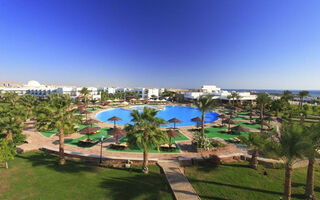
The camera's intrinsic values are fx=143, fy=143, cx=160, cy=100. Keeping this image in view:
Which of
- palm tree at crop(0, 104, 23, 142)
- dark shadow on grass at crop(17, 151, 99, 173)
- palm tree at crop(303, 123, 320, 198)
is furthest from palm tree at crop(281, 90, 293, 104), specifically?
palm tree at crop(0, 104, 23, 142)

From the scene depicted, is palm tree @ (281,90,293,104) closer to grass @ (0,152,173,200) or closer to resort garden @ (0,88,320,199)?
resort garden @ (0,88,320,199)

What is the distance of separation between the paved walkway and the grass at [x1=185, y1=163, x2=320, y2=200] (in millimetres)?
441

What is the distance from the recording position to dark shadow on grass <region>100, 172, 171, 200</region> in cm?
842

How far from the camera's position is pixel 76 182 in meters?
9.59

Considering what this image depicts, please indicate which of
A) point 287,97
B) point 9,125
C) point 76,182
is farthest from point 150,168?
point 287,97

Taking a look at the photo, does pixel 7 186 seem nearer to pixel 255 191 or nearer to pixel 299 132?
pixel 255 191

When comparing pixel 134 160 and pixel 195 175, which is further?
pixel 134 160

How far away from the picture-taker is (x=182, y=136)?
64.9 ft

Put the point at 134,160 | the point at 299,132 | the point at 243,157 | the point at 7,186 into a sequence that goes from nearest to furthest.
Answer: the point at 299,132, the point at 7,186, the point at 134,160, the point at 243,157

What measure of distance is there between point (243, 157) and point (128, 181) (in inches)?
416

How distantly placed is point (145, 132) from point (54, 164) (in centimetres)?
864

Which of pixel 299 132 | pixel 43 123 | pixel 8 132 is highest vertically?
pixel 299 132

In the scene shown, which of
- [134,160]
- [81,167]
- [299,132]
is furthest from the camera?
[134,160]

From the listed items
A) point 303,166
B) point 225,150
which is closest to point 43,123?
point 225,150
